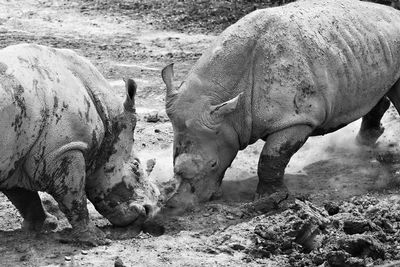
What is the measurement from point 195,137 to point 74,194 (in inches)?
63.0

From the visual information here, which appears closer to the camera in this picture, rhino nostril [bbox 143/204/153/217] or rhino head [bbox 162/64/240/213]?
rhino nostril [bbox 143/204/153/217]

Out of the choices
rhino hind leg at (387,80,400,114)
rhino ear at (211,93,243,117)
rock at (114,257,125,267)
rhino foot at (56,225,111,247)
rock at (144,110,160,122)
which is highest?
rhino ear at (211,93,243,117)

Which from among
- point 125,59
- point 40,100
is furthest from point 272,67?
point 125,59

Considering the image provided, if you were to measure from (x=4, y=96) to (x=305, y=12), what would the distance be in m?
3.36

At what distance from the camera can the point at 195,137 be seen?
9.32 metres

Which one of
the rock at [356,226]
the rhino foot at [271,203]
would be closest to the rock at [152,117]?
the rhino foot at [271,203]

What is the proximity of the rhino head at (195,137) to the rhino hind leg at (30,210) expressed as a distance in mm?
1155

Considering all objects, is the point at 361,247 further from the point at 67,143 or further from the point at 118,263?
the point at 67,143

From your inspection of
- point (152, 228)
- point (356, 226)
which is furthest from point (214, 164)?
point (356, 226)

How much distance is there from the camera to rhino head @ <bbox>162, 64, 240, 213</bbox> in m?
9.27

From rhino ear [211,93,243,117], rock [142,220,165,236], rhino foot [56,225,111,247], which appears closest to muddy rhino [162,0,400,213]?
rhino ear [211,93,243,117]

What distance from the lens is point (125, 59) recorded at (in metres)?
14.4

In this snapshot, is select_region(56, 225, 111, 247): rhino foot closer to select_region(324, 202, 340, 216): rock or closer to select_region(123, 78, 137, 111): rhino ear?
select_region(123, 78, 137, 111): rhino ear

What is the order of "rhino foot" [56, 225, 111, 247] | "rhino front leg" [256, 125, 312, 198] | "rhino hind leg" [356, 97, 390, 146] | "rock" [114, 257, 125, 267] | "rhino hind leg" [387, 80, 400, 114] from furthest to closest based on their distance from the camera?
1. "rhino hind leg" [356, 97, 390, 146]
2. "rhino hind leg" [387, 80, 400, 114]
3. "rhino front leg" [256, 125, 312, 198]
4. "rhino foot" [56, 225, 111, 247]
5. "rock" [114, 257, 125, 267]
